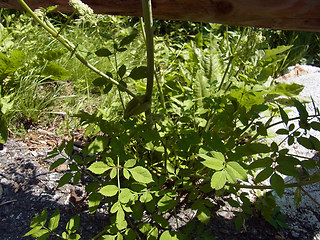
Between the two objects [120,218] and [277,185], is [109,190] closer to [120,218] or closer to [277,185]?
[120,218]

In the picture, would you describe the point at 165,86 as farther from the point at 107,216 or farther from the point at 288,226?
the point at 288,226

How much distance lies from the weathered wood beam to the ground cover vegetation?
0.11 metres

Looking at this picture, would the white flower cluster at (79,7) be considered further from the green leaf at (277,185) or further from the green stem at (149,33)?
the green leaf at (277,185)

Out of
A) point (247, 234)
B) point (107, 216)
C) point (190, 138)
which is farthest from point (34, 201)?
point (247, 234)

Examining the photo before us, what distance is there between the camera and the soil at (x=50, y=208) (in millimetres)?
1790

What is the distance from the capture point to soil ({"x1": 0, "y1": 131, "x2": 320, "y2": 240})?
1.79 metres

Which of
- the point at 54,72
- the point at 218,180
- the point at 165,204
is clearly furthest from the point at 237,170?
the point at 54,72

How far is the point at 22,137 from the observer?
2.40 meters

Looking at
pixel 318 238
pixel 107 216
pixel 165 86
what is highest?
pixel 165 86

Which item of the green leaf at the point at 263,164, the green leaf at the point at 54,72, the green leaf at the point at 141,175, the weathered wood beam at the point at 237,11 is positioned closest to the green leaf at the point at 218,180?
the green leaf at the point at 263,164

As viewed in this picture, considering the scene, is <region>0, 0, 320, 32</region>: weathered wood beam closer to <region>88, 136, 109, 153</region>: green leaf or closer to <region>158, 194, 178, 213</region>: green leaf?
<region>88, 136, 109, 153</region>: green leaf

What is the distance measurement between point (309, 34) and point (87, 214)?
11.6ft

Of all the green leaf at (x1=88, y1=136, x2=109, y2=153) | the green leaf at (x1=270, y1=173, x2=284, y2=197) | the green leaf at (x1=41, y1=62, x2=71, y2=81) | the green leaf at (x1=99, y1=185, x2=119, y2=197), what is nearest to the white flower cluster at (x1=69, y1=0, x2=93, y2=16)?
the green leaf at (x1=88, y1=136, x2=109, y2=153)

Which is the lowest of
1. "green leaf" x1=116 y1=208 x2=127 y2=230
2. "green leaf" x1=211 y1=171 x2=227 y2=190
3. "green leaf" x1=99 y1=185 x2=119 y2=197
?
"green leaf" x1=116 y1=208 x2=127 y2=230
